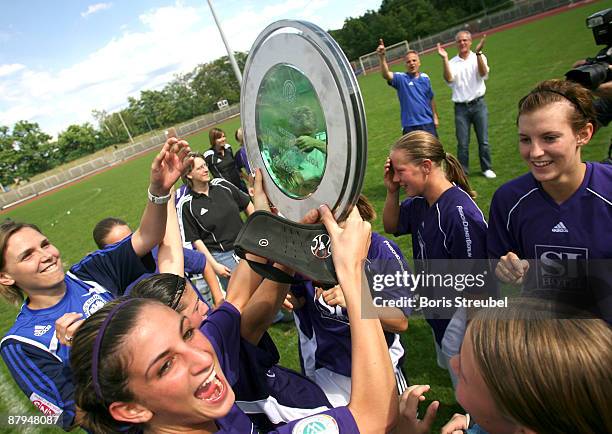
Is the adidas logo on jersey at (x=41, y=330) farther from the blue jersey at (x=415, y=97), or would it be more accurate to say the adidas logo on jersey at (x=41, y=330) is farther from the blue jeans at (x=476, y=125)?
the blue jeans at (x=476, y=125)

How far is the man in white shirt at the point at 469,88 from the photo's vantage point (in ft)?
21.2

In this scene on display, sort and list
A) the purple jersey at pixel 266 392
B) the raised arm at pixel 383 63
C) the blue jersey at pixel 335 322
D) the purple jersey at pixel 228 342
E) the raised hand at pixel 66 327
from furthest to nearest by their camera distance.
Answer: the raised arm at pixel 383 63
the blue jersey at pixel 335 322
the raised hand at pixel 66 327
the purple jersey at pixel 266 392
the purple jersey at pixel 228 342

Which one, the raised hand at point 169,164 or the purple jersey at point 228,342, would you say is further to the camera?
the raised hand at point 169,164

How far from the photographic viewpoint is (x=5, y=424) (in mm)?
4621

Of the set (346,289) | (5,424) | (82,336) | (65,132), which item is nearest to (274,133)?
(346,289)

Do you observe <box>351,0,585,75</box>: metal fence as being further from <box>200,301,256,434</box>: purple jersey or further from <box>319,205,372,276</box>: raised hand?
<box>319,205,372,276</box>: raised hand

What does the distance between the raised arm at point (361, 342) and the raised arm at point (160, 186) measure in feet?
3.56

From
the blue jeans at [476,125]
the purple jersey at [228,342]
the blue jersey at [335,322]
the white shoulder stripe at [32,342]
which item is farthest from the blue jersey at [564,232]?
the blue jeans at [476,125]

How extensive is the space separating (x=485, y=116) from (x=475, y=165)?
124 centimetres

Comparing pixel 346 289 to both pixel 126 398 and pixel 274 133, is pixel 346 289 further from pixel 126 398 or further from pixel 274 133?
pixel 126 398

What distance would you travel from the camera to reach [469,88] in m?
6.48

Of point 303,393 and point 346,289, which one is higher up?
point 346,289

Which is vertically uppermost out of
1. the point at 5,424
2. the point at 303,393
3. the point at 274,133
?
the point at 274,133

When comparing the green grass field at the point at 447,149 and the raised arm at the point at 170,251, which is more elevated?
the raised arm at the point at 170,251
